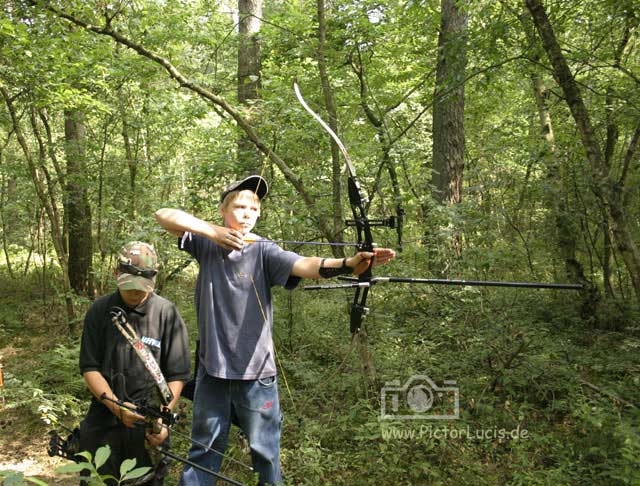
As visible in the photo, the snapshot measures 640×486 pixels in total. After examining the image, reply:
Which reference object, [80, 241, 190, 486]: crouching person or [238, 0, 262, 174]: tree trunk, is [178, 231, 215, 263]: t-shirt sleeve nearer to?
[80, 241, 190, 486]: crouching person

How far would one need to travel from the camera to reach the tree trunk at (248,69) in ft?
17.1

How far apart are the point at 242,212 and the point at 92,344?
38.0 inches

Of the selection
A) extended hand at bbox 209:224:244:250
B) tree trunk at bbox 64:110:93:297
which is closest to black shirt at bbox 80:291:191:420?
extended hand at bbox 209:224:244:250

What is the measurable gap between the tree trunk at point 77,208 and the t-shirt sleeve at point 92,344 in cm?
505

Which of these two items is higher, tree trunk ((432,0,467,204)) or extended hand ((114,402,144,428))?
tree trunk ((432,0,467,204))

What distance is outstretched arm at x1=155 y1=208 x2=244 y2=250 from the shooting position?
2.19 m

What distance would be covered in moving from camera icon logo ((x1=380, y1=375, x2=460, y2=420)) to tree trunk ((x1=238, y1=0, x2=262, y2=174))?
8.31 feet

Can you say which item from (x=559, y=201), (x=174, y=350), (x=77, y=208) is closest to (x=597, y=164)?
(x=559, y=201)

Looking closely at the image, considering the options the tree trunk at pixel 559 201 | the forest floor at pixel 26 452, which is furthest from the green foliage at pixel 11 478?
the tree trunk at pixel 559 201

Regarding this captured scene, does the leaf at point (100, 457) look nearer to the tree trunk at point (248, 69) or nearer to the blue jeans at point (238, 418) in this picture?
the blue jeans at point (238, 418)

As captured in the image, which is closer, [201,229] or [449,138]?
[201,229]

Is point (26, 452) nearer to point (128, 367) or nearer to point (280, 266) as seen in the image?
point (128, 367)

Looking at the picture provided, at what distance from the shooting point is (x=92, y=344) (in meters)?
2.42

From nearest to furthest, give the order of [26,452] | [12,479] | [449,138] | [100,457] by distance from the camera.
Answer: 1. [12,479]
2. [100,457]
3. [26,452]
4. [449,138]
